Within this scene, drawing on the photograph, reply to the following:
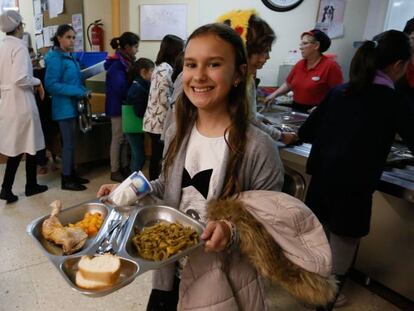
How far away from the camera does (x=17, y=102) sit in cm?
244

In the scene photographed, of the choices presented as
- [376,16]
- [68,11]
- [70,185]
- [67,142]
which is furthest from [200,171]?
[68,11]

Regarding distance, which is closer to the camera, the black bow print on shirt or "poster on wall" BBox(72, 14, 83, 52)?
Answer: the black bow print on shirt

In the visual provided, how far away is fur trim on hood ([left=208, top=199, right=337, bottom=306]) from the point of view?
2.52ft

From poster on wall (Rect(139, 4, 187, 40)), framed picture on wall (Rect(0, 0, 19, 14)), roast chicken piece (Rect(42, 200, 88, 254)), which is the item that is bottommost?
roast chicken piece (Rect(42, 200, 88, 254))

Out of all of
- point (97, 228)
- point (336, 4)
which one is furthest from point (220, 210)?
point (336, 4)

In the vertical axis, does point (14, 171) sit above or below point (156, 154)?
below

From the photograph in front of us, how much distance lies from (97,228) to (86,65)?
300cm

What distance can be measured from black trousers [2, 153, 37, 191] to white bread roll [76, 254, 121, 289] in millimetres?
2210

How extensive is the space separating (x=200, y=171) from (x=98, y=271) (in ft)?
1.22

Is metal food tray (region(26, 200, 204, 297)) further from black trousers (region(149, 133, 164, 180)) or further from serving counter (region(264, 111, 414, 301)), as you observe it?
black trousers (region(149, 133, 164, 180))

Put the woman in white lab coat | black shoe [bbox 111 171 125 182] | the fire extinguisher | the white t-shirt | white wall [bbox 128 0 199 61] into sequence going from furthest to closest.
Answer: the fire extinguisher → white wall [bbox 128 0 199 61] → black shoe [bbox 111 171 125 182] → the woman in white lab coat → the white t-shirt

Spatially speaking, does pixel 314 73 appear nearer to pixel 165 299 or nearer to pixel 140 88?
pixel 140 88

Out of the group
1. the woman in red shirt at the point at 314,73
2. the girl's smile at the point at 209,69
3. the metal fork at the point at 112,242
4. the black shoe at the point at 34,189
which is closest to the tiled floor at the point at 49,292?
the black shoe at the point at 34,189

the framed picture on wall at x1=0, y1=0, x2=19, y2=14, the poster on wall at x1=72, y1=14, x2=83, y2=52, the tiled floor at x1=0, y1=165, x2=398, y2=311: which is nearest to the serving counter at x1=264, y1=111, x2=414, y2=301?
the tiled floor at x1=0, y1=165, x2=398, y2=311
